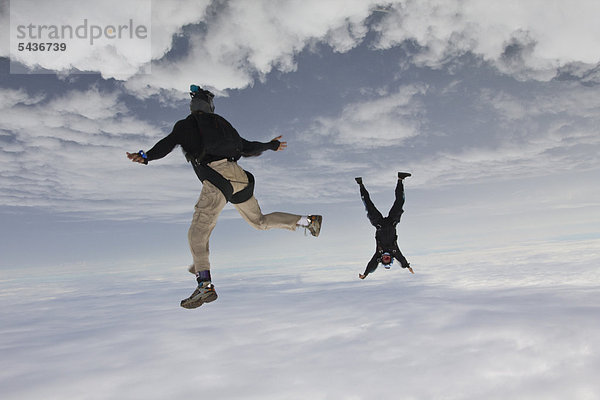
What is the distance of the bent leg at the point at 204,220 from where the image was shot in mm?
5094

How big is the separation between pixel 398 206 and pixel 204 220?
5.57m

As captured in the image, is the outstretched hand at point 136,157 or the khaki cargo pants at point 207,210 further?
the khaki cargo pants at point 207,210

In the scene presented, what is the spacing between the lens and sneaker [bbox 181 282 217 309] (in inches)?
187

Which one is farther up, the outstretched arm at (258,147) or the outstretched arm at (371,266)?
the outstretched arm at (258,147)

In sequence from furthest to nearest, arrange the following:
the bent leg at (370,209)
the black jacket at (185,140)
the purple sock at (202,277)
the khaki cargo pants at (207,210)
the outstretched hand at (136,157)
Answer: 1. the bent leg at (370,209)
2. the khaki cargo pants at (207,210)
3. the purple sock at (202,277)
4. the black jacket at (185,140)
5. the outstretched hand at (136,157)

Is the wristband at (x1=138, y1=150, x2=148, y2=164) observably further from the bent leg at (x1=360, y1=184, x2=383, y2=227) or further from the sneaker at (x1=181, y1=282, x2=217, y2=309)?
the bent leg at (x1=360, y1=184, x2=383, y2=227)

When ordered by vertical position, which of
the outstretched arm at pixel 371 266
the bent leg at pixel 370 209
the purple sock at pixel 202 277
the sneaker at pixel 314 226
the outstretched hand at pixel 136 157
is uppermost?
the outstretched hand at pixel 136 157

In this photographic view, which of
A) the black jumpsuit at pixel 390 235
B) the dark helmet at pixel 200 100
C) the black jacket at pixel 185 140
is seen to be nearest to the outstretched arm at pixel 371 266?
the black jumpsuit at pixel 390 235

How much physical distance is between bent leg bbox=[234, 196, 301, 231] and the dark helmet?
1.53 meters

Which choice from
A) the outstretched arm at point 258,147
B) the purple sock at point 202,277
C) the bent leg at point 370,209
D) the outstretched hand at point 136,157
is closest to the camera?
the outstretched hand at point 136,157

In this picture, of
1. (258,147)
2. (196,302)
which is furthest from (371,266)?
(196,302)

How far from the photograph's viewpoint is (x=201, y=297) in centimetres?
486

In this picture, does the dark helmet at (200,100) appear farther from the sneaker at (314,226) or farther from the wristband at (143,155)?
the sneaker at (314,226)

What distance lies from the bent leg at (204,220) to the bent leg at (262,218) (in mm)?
505
